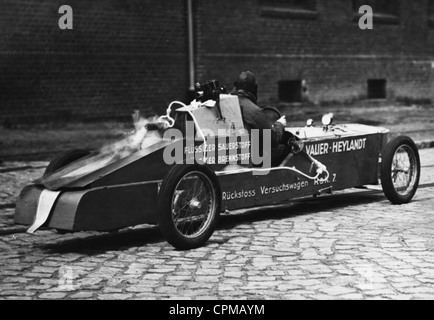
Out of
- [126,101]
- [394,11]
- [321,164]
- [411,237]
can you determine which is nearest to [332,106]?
[394,11]

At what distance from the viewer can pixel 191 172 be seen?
265 inches

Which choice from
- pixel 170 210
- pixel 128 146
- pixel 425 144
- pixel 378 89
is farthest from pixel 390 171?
pixel 378 89

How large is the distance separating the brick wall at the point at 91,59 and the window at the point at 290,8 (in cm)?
236

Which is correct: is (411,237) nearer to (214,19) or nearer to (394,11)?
(214,19)

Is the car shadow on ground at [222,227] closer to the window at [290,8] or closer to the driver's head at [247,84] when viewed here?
the driver's head at [247,84]

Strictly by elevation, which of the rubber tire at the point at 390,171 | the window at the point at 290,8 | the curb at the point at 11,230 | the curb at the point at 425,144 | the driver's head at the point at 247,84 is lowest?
the curb at the point at 425,144

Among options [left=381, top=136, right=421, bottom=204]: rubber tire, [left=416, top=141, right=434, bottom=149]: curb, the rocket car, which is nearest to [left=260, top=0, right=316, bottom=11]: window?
[left=416, top=141, right=434, bottom=149]: curb

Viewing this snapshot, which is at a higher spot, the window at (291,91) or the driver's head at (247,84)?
the driver's head at (247,84)

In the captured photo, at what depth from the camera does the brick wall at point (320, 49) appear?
17.5m

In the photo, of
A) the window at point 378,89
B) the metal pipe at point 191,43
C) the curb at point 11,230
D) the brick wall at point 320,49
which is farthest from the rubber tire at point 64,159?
the window at point 378,89

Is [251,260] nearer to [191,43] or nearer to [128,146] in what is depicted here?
[128,146]

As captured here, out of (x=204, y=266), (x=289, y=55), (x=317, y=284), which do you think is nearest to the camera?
(x=317, y=284)
